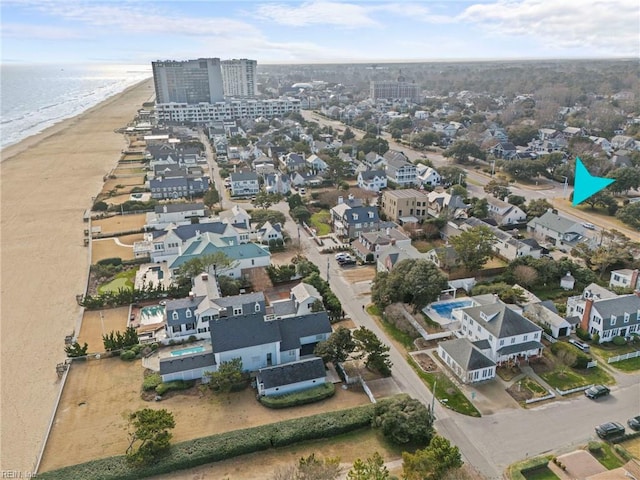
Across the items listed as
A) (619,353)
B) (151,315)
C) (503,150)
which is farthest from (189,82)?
(619,353)

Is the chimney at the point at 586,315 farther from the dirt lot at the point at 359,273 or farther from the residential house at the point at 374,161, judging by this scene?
the residential house at the point at 374,161

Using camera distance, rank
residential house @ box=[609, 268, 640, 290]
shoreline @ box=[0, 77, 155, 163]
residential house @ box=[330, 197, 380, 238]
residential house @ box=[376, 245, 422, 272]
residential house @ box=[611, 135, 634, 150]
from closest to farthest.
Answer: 1. residential house @ box=[609, 268, 640, 290]
2. residential house @ box=[376, 245, 422, 272]
3. residential house @ box=[330, 197, 380, 238]
4. residential house @ box=[611, 135, 634, 150]
5. shoreline @ box=[0, 77, 155, 163]

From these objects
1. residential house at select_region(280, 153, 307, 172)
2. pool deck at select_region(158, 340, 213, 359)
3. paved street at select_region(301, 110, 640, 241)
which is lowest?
pool deck at select_region(158, 340, 213, 359)

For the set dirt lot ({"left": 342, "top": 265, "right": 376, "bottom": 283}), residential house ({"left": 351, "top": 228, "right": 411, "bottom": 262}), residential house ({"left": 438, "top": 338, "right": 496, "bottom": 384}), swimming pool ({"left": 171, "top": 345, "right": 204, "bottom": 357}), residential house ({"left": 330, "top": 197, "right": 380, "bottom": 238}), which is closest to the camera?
residential house ({"left": 438, "top": 338, "right": 496, "bottom": 384})

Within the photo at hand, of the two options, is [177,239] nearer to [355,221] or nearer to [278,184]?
[355,221]

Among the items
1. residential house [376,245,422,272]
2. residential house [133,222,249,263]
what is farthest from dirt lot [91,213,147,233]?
residential house [376,245,422,272]

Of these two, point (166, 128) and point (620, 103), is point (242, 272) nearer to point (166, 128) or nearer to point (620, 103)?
point (166, 128)

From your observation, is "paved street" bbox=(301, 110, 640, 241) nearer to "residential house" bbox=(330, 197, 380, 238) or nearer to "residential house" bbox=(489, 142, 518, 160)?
"residential house" bbox=(489, 142, 518, 160)

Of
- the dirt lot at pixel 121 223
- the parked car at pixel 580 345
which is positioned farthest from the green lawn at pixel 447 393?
the dirt lot at pixel 121 223
